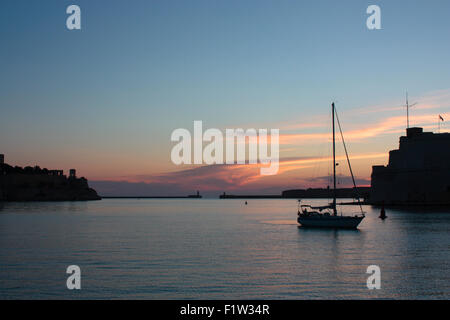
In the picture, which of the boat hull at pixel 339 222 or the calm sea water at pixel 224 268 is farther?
the boat hull at pixel 339 222

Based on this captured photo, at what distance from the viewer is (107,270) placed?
2658 centimetres

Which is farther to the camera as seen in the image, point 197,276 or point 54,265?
point 54,265

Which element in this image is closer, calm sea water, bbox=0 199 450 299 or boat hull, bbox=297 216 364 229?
calm sea water, bbox=0 199 450 299

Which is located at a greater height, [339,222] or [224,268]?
[339,222]

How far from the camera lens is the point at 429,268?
27109 mm

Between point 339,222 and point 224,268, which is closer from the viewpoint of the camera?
point 224,268
